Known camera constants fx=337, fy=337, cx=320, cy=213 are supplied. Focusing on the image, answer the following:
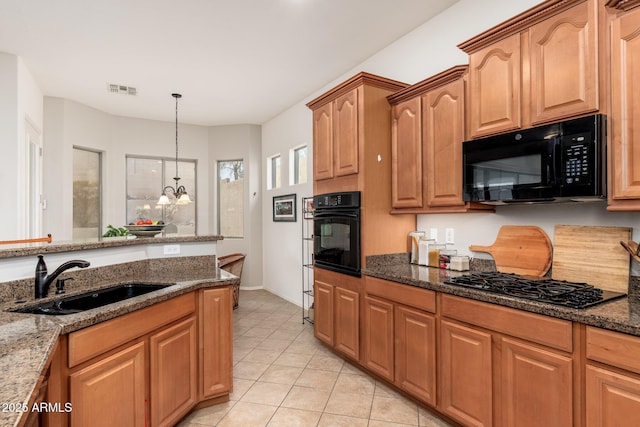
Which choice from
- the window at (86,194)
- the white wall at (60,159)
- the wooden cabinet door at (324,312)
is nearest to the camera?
the wooden cabinet door at (324,312)

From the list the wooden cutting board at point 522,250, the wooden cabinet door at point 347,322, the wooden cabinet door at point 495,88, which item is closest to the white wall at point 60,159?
the wooden cabinet door at point 347,322

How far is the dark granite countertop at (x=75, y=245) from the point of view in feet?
5.93

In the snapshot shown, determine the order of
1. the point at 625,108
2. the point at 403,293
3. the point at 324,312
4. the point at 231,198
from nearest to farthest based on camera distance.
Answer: the point at 625,108
the point at 403,293
the point at 324,312
the point at 231,198

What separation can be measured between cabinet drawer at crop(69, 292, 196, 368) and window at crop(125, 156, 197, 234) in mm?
4109

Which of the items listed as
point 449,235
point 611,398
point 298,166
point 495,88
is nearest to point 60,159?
point 298,166

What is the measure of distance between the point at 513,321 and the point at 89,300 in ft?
7.99

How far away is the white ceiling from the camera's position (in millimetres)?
2887

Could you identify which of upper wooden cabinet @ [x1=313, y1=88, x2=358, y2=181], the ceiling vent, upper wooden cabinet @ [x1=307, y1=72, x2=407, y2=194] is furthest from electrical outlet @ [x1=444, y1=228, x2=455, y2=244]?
the ceiling vent

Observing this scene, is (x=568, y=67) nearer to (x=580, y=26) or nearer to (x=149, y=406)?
(x=580, y=26)

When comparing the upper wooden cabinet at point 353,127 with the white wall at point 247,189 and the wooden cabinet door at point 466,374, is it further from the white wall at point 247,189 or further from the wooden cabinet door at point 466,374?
the white wall at point 247,189

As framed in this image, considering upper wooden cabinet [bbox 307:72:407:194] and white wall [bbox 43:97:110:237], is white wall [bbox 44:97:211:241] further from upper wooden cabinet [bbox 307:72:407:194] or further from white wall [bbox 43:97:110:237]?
upper wooden cabinet [bbox 307:72:407:194]

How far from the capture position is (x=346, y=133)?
3.08 metres

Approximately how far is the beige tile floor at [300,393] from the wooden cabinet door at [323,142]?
180cm

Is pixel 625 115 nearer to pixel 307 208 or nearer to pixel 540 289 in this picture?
pixel 540 289
